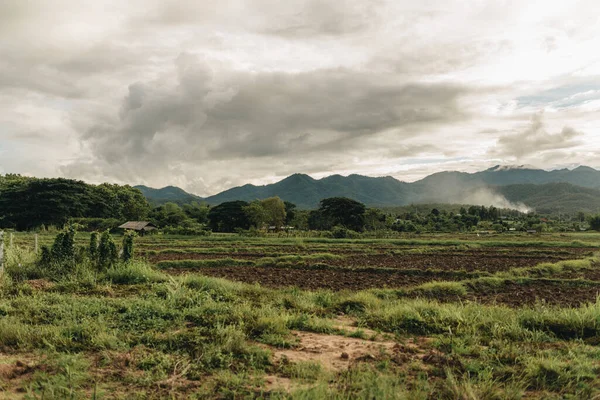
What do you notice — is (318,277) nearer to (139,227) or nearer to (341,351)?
(341,351)

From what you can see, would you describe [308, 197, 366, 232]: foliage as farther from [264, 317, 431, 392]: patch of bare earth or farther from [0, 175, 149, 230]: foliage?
[264, 317, 431, 392]: patch of bare earth

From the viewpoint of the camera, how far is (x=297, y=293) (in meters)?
12.1

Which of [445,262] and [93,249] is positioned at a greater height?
[93,249]

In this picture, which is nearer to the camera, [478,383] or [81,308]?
[478,383]

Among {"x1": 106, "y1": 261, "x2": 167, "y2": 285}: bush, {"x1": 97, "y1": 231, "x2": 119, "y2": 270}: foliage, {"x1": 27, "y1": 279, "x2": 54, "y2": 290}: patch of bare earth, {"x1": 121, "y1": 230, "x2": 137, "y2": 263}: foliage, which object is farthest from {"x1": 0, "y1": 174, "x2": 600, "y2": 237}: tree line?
{"x1": 27, "y1": 279, "x2": 54, "y2": 290}: patch of bare earth

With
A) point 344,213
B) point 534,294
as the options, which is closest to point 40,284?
point 534,294

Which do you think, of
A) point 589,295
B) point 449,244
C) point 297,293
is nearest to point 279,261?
point 297,293

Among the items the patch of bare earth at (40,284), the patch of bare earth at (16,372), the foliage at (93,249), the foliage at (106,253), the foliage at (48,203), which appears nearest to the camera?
the patch of bare earth at (16,372)

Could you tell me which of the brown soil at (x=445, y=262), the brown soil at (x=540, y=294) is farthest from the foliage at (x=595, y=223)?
the brown soil at (x=540, y=294)

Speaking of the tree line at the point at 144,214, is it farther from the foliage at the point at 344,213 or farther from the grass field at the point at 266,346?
the grass field at the point at 266,346

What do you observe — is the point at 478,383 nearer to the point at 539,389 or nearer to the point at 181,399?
the point at 539,389

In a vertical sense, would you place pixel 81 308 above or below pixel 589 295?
above

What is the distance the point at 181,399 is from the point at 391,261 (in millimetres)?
23036

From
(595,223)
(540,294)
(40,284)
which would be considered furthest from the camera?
(595,223)
